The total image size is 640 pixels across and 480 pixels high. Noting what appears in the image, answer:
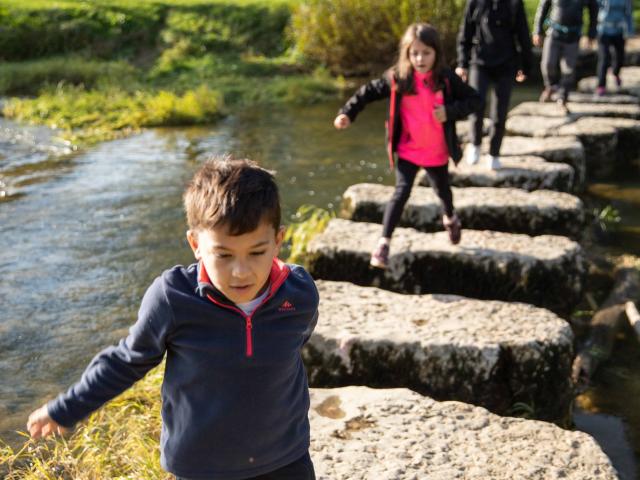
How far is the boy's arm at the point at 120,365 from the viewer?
194 centimetres

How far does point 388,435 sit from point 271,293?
98cm

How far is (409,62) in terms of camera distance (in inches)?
180

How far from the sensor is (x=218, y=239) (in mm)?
1936

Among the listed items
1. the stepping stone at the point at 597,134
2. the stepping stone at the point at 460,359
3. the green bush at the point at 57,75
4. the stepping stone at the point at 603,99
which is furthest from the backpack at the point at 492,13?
the green bush at the point at 57,75

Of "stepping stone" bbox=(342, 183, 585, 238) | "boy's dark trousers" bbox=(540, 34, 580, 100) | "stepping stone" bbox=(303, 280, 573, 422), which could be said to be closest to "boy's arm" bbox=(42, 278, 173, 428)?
"stepping stone" bbox=(303, 280, 573, 422)

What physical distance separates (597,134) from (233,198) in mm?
6108

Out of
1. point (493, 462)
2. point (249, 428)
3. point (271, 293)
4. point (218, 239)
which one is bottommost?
point (493, 462)

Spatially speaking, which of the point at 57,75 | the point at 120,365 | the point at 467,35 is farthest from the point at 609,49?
the point at 120,365

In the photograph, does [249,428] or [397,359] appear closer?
[249,428]

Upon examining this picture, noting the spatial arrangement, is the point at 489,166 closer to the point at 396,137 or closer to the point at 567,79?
the point at 396,137

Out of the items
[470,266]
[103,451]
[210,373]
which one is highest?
[210,373]

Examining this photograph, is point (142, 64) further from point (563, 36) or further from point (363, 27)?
point (563, 36)

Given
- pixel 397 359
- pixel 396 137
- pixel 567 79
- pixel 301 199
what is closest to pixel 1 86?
pixel 301 199

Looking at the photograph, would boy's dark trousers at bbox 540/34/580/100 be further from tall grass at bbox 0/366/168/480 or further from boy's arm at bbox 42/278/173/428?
boy's arm at bbox 42/278/173/428
